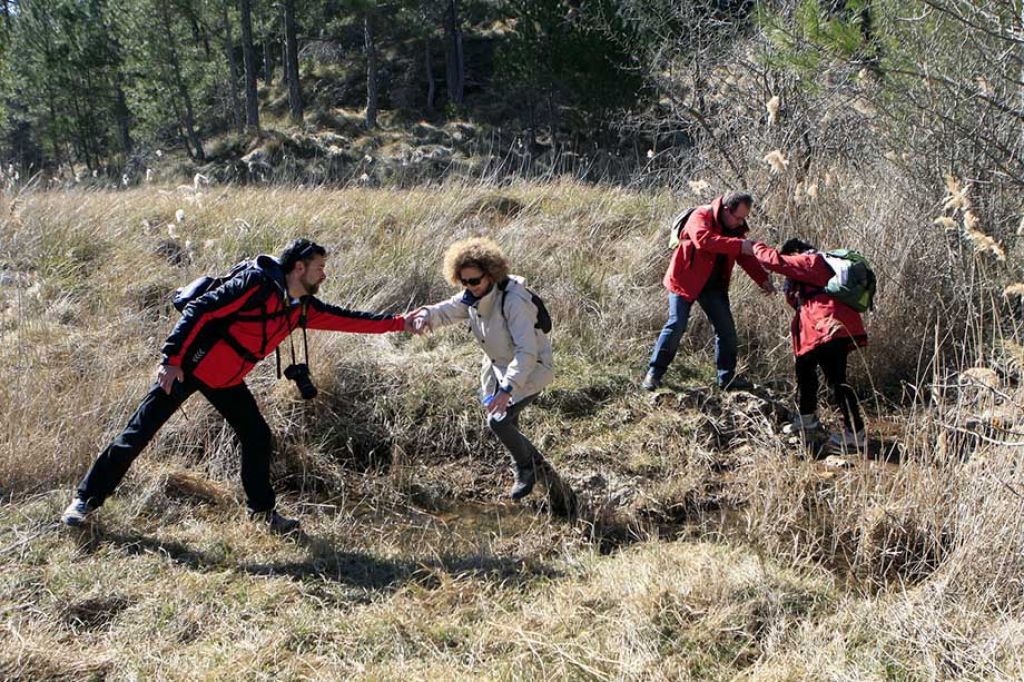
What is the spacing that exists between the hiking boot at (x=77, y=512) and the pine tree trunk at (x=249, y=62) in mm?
24957

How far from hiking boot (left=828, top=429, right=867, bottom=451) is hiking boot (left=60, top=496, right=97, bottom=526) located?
4068mm

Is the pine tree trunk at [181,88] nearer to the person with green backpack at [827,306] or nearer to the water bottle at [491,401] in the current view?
the water bottle at [491,401]

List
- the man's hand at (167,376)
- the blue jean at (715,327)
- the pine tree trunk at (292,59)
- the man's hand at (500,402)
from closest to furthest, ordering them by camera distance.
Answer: the man's hand at (167,376)
the man's hand at (500,402)
the blue jean at (715,327)
the pine tree trunk at (292,59)

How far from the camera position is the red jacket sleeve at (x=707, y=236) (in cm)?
523

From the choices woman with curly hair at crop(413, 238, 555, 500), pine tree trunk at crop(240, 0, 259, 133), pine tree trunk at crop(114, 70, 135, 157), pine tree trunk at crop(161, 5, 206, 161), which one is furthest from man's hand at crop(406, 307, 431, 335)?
pine tree trunk at crop(114, 70, 135, 157)

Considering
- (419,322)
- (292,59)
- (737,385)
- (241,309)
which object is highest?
(292,59)

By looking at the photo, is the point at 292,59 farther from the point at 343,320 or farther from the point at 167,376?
the point at 167,376

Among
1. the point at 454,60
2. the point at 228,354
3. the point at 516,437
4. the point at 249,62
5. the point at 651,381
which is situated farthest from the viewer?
the point at 454,60

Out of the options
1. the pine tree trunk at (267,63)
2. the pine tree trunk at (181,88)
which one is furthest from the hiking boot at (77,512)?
the pine tree trunk at (267,63)

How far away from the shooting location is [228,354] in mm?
3941

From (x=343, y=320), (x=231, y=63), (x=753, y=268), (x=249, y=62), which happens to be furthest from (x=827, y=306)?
(x=231, y=63)

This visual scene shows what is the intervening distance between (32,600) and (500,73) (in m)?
22.0

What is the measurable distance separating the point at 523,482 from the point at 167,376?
1.99 meters

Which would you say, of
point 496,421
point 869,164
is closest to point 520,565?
point 496,421
